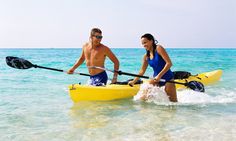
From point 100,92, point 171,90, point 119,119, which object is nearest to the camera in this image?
point 119,119

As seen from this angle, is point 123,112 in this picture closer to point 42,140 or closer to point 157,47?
point 157,47

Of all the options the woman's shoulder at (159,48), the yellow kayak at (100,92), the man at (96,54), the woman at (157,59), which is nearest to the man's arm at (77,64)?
the man at (96,54)

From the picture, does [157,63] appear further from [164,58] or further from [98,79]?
[98,79]

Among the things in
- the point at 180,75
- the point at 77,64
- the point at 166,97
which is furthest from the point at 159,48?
the point at 180,75

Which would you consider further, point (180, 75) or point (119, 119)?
point (180, 75)

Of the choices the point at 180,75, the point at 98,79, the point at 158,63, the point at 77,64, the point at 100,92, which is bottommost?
the point at 100,92

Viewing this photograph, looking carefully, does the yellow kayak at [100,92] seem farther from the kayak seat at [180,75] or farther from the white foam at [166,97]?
the kayak seat at [180,75]

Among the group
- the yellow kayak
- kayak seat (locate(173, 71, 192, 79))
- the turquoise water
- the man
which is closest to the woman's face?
the man

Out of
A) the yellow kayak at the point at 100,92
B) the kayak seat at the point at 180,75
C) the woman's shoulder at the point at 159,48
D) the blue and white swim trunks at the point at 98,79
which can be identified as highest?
the woman's shoulder at the point at 159,48

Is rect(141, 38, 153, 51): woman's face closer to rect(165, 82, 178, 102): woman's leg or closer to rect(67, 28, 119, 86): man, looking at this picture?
rect(165, 82, 178, 102): woman's leg

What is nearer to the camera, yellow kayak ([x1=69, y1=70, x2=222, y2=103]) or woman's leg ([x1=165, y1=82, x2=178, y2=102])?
woman's leg ([x1=165, y1=82, x2=178, y2=102])

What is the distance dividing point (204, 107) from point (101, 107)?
6.67 feet

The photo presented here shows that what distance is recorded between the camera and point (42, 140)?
471 centimetres

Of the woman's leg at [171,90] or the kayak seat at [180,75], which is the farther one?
the kayak seat at [180,75]
